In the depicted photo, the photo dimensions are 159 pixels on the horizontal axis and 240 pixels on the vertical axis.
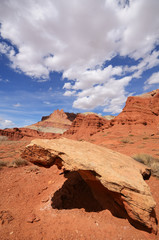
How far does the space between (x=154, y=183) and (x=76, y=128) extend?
48.3 metres

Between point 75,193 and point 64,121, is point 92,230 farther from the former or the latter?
point 64,121

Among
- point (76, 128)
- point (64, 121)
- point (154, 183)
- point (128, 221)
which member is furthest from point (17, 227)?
point (64, 121)

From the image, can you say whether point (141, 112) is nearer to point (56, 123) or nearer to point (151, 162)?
point (151, 162)

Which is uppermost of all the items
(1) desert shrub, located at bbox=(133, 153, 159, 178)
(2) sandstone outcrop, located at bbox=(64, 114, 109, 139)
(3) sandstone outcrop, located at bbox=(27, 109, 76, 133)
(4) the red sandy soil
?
(3) sandstone outcrop, located at bbox=(27, 109, 76, 133)

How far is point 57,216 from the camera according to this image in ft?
10.5

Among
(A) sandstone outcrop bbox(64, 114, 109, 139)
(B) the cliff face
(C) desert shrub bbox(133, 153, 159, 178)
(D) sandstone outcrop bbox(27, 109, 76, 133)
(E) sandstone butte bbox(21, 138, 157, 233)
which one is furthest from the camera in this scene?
(D) sandstone outcrop bbox(27, 109, 76, 133)

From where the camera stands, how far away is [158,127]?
2788 cm

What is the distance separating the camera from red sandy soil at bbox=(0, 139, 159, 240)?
259 centimetres

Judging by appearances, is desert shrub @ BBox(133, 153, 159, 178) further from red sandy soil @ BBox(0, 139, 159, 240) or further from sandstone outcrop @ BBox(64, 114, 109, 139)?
sandstone outcrop @ BBox(64, 114, 109, 139)

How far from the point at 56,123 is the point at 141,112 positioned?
2816 inches

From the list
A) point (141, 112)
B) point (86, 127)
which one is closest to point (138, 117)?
point (141, 112)

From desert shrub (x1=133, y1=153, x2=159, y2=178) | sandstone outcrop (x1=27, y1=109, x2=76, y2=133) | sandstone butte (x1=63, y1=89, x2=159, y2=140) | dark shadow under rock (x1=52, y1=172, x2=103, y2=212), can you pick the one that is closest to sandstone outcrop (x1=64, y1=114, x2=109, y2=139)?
sandstone butte (x1=63, y1=89, x2=159, y2=140)

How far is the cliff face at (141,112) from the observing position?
30269 mm

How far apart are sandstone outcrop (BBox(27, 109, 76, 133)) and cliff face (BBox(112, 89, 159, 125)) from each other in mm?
56172
